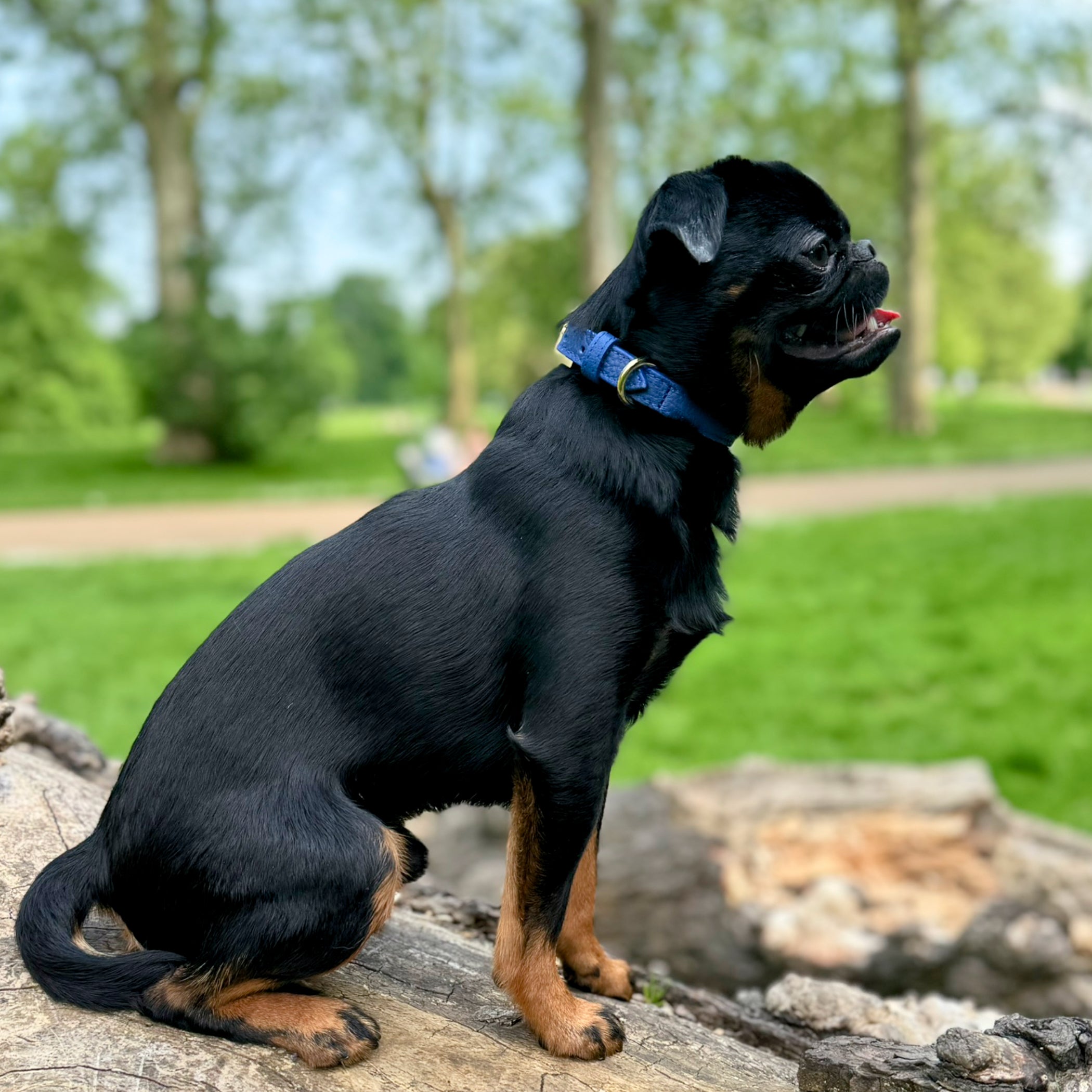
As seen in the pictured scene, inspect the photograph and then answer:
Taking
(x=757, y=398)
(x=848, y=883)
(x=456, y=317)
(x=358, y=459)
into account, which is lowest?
(x=358, y=459)

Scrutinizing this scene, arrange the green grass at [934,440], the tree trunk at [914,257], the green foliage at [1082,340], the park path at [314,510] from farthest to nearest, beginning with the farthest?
the green foliage at [1082,340] < the tree trunk at [914,257] < the green grass at [934,440] < the park path at [314,510]

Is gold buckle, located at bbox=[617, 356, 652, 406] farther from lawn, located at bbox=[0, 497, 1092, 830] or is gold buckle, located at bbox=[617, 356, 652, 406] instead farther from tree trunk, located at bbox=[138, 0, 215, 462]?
tree trunk, located at bbox=[138, 0, 215, 462]

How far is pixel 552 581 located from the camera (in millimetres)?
2516

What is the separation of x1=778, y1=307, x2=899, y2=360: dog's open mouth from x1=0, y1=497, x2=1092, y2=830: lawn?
5.83 metres

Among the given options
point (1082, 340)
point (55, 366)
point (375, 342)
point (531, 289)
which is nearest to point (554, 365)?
point (531, 289)

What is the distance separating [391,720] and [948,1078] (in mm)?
1422

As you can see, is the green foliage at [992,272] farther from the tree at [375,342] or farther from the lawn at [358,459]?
the tree at [375,342]

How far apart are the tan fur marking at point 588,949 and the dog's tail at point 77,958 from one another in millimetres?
992

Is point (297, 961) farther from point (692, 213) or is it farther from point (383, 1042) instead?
point (692, 213)

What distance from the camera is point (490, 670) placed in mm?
2545

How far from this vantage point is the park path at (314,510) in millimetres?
15195

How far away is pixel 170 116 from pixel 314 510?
1229 centimetres

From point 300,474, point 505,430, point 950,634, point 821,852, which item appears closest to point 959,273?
point 300,474

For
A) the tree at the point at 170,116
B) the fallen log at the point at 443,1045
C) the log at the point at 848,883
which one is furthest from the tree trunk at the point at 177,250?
the fallen log at the point at 443,1045
